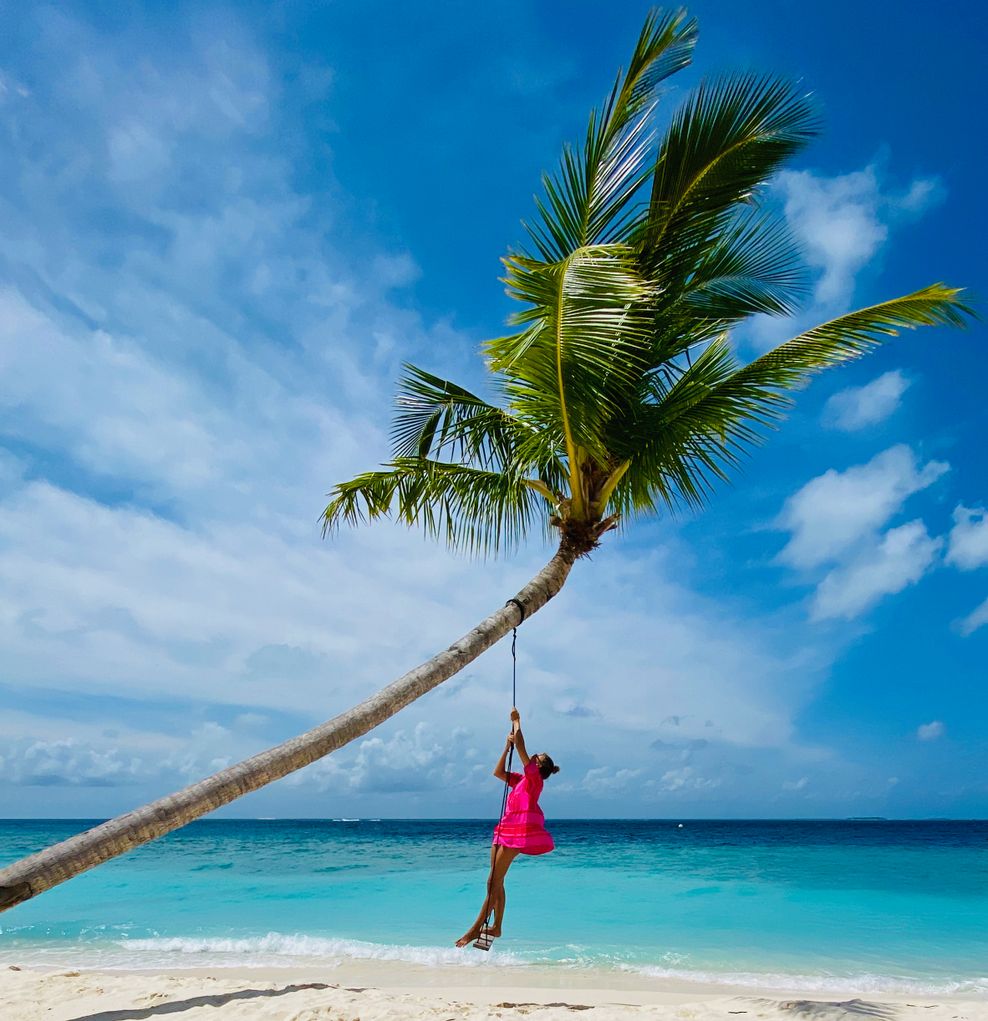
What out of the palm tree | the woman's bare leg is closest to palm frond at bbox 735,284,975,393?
the palm tree

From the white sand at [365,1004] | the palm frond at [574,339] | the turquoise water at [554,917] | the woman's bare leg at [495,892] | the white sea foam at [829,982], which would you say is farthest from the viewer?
the turquoise water at [554,917]

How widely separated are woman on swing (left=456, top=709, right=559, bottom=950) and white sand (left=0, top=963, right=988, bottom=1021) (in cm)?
85

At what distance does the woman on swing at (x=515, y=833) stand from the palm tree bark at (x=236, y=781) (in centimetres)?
87

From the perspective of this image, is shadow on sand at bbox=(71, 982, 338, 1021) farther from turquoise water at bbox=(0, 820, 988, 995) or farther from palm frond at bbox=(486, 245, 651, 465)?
palm frond at bbox=(486, 245, 651, 465)

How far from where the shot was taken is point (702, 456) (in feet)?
22.0

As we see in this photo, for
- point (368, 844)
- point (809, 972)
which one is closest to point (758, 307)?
point (809, 972)

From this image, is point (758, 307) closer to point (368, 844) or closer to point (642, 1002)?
point (642, 1002)

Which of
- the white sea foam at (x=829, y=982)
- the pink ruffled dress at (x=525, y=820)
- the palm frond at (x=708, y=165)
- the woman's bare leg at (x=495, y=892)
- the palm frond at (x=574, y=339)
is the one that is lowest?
the white sea foam at (x=829, y=982)

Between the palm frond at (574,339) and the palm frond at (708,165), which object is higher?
the palm frond at (708,165)

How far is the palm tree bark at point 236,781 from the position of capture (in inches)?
150

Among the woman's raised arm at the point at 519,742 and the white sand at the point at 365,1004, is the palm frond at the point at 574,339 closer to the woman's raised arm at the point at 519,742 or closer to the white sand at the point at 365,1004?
the woman's raised arm at the point at 519,742

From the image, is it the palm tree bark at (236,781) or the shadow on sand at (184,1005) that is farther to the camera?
the shadow on sand at (184,1005)

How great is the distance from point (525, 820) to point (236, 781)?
7.00 ft

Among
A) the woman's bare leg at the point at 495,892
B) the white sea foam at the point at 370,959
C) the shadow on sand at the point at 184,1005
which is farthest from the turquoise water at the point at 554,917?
the woman's bare leg at the point at 495,892
